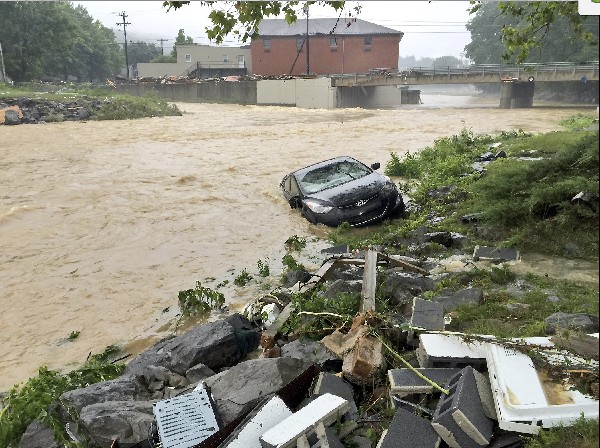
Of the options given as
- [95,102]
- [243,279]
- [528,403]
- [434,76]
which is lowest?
[243,279]

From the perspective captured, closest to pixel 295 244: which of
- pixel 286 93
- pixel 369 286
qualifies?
pixel 369 286

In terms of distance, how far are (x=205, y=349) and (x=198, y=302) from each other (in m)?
2.58

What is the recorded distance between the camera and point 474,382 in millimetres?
3344

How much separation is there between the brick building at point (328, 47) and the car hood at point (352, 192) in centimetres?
5302

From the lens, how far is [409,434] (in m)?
3.25

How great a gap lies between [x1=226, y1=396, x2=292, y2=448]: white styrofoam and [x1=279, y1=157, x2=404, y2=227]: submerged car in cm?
762

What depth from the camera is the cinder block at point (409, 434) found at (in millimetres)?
3201

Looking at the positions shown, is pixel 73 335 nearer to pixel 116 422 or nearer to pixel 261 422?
pixel 116 422

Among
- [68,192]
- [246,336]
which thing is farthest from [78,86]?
[246,336]

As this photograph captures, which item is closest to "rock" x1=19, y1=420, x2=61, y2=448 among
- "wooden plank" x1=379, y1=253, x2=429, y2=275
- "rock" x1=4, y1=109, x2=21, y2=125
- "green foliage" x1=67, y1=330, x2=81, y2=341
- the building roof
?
"green foliage" x1=67, y1=330, x2=81, y2=341

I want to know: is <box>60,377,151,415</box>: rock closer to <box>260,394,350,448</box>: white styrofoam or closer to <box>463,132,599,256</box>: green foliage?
<box>260,394,350,448</box>: white styrofoam

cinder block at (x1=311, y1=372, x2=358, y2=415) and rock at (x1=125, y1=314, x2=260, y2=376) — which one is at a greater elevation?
cinder block at (x1=311, y1=372, x2=358, y2=415)

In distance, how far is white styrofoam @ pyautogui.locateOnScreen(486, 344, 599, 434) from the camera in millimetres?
2836

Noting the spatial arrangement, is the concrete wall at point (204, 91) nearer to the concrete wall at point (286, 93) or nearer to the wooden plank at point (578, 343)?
the concrete wall at point (286, 93)
